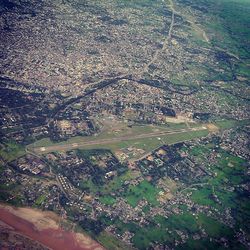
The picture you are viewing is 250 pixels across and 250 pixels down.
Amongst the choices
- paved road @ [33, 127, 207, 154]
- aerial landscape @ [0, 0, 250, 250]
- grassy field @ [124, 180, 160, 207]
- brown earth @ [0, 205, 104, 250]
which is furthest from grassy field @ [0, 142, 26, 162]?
grassy field @ [124, 180, 160, 207]

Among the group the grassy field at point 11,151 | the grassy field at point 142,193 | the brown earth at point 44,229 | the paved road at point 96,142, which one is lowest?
the brown earth at point 44,229

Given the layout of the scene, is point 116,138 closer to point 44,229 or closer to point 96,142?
point 96,142

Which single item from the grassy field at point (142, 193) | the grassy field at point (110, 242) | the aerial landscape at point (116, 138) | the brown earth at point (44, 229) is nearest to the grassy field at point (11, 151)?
the aerial landscape at point (116, 138)

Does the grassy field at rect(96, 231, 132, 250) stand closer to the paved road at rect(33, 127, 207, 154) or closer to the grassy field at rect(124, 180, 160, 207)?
the grassy field at rect(124, 180, 160, 207)

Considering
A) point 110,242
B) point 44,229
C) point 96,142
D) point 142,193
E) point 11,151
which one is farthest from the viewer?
point 96,142

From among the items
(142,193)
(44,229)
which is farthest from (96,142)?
(44,229)

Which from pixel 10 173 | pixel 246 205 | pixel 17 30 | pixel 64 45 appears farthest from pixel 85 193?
pixel 17 30

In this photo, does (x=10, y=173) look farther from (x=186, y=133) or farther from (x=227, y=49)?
(x=227, y=49)

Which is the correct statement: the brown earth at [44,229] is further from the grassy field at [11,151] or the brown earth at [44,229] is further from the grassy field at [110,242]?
the grassy field at [11,151]
